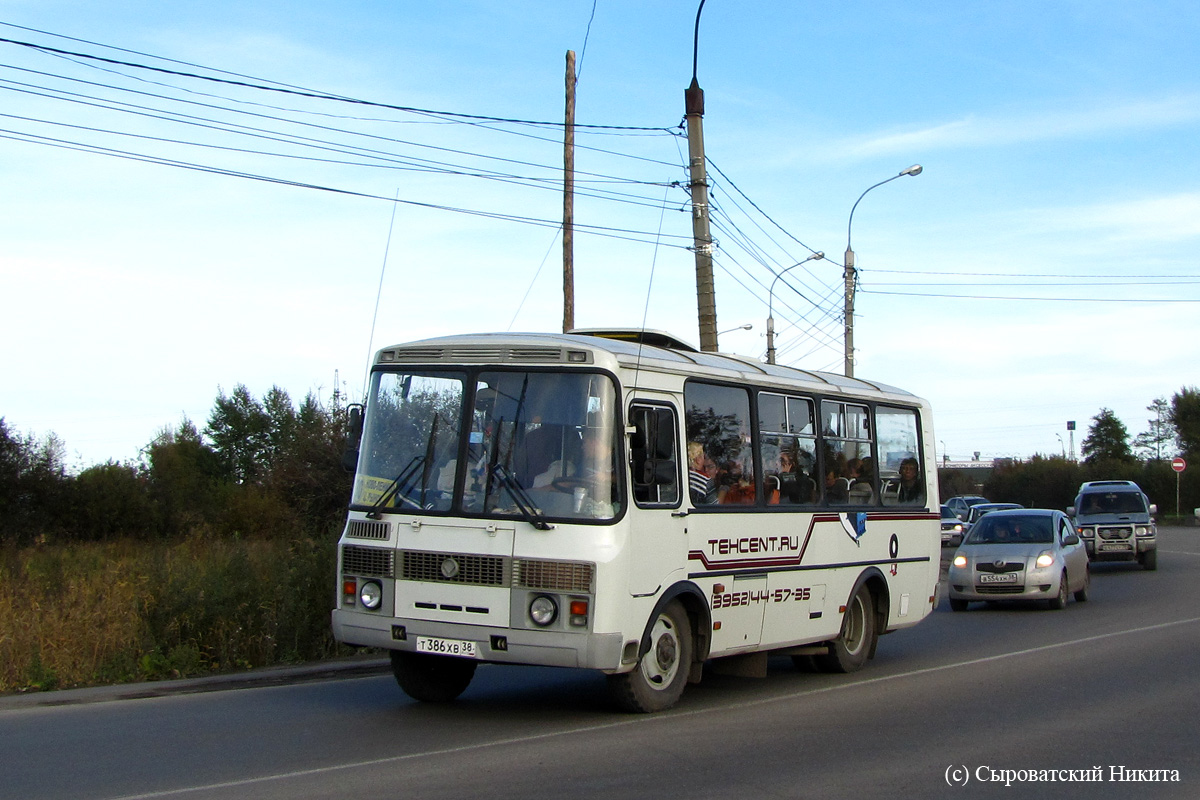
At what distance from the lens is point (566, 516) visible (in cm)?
890

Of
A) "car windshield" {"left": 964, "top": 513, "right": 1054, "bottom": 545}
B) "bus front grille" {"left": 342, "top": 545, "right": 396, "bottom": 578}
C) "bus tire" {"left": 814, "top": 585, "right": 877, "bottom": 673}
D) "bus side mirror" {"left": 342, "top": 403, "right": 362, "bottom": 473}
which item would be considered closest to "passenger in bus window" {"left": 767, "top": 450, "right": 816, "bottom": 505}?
"bus tire" {"left": 814, "top": 585, "right": 877, "bottom": 673}

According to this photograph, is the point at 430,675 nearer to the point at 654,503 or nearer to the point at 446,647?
the point at 446,647

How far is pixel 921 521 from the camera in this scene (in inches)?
563

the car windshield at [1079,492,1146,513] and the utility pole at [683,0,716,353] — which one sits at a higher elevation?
the utility pole at [683,0,716,353]

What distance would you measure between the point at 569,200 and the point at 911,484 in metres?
9.54

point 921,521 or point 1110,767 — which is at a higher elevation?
point 921,521

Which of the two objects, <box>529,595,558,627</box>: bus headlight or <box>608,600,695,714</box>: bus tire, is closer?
<box>529,595,558,627</box>: bus headlight

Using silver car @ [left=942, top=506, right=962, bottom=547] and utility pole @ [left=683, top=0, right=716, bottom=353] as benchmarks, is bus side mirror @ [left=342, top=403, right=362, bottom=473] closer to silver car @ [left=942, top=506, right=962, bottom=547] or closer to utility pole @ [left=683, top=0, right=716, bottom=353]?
utility pole @ [left=683, top=0, right=716, bottom=353]

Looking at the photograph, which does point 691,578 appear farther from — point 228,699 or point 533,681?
point 228,699

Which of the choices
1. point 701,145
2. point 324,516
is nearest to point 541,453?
point 701,145

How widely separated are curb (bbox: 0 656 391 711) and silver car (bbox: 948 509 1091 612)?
11.1m

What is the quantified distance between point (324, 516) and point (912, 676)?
17.9m

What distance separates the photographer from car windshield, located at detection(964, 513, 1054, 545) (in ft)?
70.0

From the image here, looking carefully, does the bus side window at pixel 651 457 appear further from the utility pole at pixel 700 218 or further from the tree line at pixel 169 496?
the tree line at pixel 169 496
